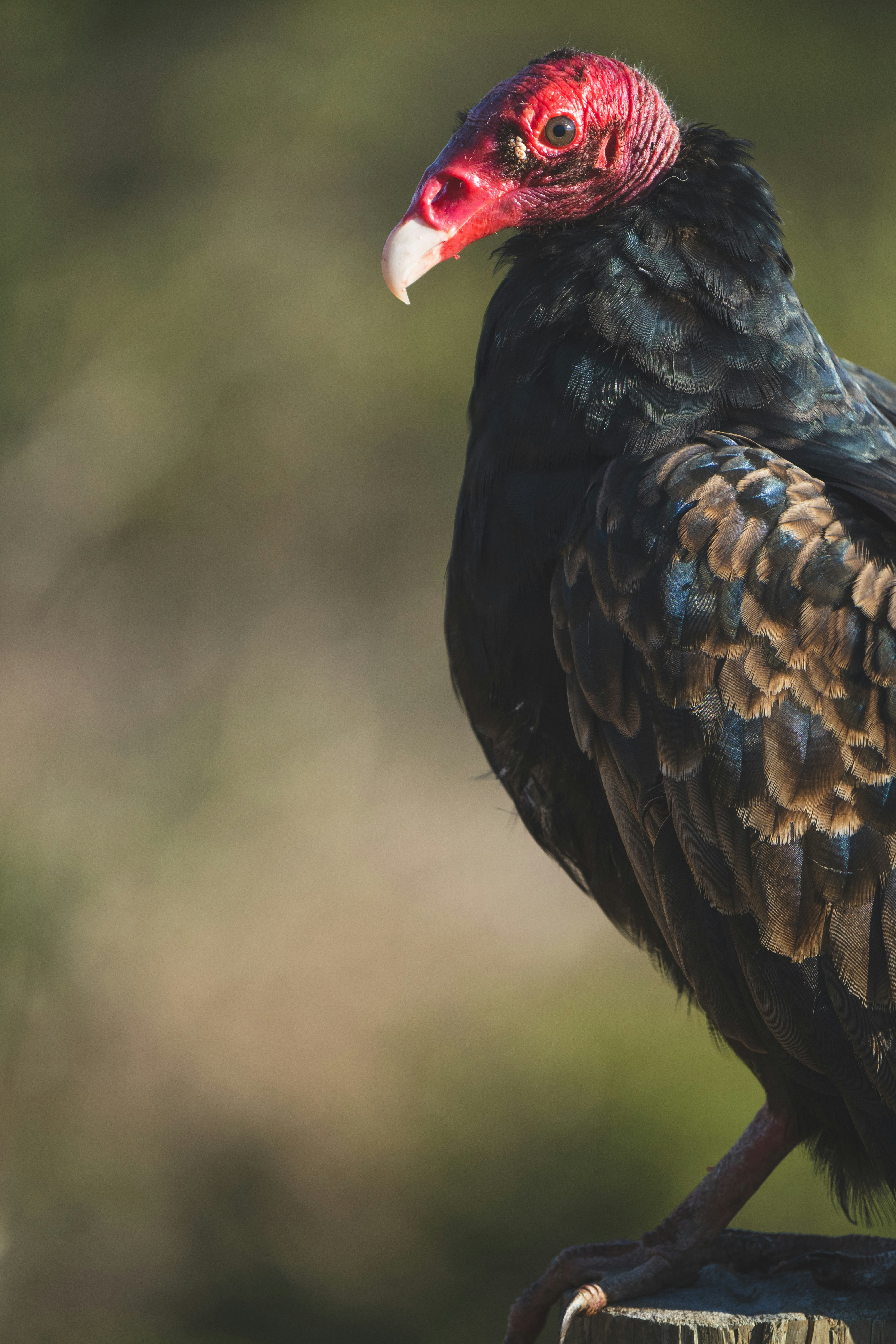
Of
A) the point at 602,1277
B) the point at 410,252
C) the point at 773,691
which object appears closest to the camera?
the point at 773,691

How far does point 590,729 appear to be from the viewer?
1880mm

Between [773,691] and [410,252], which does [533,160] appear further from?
[773,691]

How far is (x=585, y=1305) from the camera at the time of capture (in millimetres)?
1927

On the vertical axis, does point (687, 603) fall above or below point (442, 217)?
below

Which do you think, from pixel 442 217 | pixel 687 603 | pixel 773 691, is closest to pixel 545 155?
pixel 442 217

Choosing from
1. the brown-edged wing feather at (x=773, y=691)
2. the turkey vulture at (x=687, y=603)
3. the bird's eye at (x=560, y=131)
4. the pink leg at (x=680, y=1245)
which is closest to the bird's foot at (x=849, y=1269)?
the turkey vulture at (x=687, y=603)

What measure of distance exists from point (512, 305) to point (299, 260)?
4.51 m

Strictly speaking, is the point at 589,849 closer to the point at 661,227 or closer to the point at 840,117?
the point at 661,227

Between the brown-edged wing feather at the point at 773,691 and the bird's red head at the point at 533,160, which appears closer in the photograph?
the brown-edged wing feather at the point at 773,691

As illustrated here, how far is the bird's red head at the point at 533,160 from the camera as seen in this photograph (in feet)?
6.35

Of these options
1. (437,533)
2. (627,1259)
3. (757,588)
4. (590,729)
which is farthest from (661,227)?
(437,533)

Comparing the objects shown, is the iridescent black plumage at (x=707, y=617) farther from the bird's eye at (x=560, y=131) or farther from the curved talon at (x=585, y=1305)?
the curved talon at (x=585, y=1305)

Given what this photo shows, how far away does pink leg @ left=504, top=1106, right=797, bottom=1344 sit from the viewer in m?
2.04

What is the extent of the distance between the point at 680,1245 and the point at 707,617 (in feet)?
3.67
